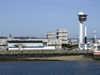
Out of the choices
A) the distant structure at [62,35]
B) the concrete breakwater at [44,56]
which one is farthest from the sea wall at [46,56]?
the distant structure at [62,35]

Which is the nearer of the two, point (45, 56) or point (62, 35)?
point (45, 56)

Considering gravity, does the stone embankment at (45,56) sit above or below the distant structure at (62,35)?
below

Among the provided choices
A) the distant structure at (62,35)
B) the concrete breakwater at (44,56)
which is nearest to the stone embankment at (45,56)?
the concrete breakwater at (44,56)

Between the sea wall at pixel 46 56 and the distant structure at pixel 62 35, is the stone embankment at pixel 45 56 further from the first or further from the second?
the distant structure at pixel 62 35

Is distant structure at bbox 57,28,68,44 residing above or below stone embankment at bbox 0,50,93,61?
above

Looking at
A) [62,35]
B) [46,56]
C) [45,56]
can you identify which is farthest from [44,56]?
[62,35]

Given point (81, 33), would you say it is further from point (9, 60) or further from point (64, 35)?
point (9, 60)

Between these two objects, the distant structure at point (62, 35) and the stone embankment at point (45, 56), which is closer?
the stone embankment at point (45, 56)

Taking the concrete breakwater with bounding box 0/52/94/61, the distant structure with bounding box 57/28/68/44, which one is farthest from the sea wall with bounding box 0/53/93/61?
the distant structure with bounding box 57/28/68/44

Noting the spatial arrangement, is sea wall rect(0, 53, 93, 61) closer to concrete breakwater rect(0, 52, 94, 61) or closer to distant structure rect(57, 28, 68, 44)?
concrete breakwater rect(0, 52, 94, 61)

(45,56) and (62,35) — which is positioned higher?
(62,35)

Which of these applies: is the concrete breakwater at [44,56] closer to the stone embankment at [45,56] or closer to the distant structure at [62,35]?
the stone embankment at [45,56]

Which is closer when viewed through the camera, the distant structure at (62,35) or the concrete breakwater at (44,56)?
the concrete breakwater at (44,56)

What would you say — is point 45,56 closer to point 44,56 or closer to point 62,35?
point 44,56
